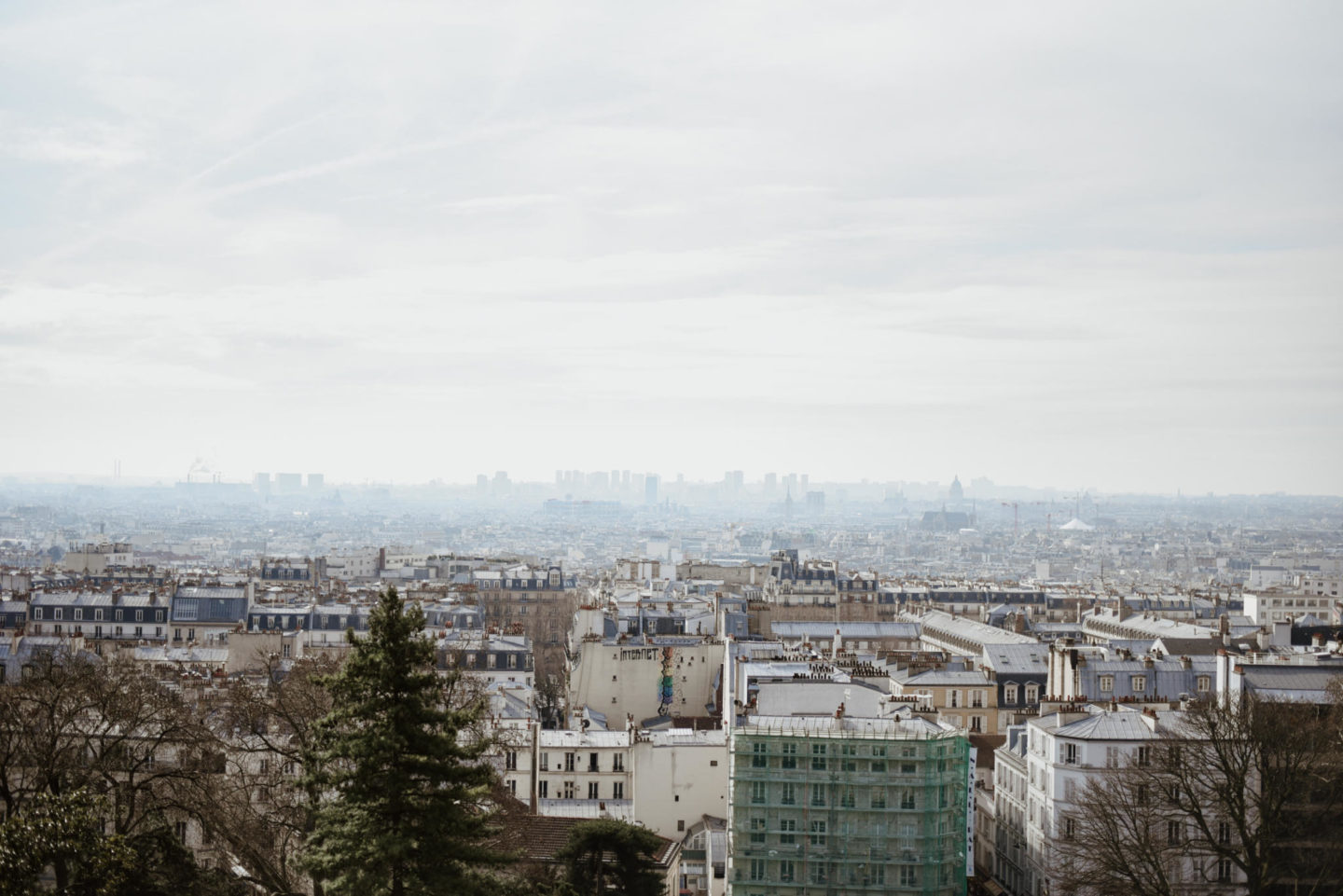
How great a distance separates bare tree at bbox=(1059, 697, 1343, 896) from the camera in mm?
30500

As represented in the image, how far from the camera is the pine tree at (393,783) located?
21922mm

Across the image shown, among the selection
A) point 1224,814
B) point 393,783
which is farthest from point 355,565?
point 393,783

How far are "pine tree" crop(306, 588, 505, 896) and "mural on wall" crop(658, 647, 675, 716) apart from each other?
3592 cm

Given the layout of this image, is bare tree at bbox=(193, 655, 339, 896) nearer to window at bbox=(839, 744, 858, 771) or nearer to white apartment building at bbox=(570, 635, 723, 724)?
window at bbox=(839, 744, 858, 771)

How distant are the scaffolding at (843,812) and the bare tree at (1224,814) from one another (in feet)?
9.78

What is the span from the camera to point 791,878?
35156 mm

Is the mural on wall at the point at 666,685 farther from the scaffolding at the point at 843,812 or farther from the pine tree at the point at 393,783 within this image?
the pine tree at the point at 393,783

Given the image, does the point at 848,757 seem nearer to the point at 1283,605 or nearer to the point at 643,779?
the point at 643,779

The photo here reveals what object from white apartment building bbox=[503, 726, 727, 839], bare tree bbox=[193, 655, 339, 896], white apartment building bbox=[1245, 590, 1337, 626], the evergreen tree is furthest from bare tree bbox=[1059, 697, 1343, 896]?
white apartment building bbox=[1245, 590, 1337, 626]

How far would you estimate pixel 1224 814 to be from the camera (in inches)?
1240

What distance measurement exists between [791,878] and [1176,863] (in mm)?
8104

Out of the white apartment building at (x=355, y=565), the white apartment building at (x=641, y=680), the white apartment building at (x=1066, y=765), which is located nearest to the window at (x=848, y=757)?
the white apartment building at (x=1066, y=765)

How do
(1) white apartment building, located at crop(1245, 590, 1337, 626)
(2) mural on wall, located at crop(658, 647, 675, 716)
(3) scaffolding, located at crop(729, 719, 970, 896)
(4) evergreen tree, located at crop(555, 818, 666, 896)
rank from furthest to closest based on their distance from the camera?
(1) white apartment building, located at crop(1245, 590, 1337, 626)
(2) mural on wall, located at crop(658, 647, 675, 716)
(3) scaffolding, located at crop(729, 719, 970, 896)
(4) evergreen tree, located at crop(555, 818, 666, 896)

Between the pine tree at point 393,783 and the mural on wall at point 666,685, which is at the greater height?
the pine tree at point 393,783
